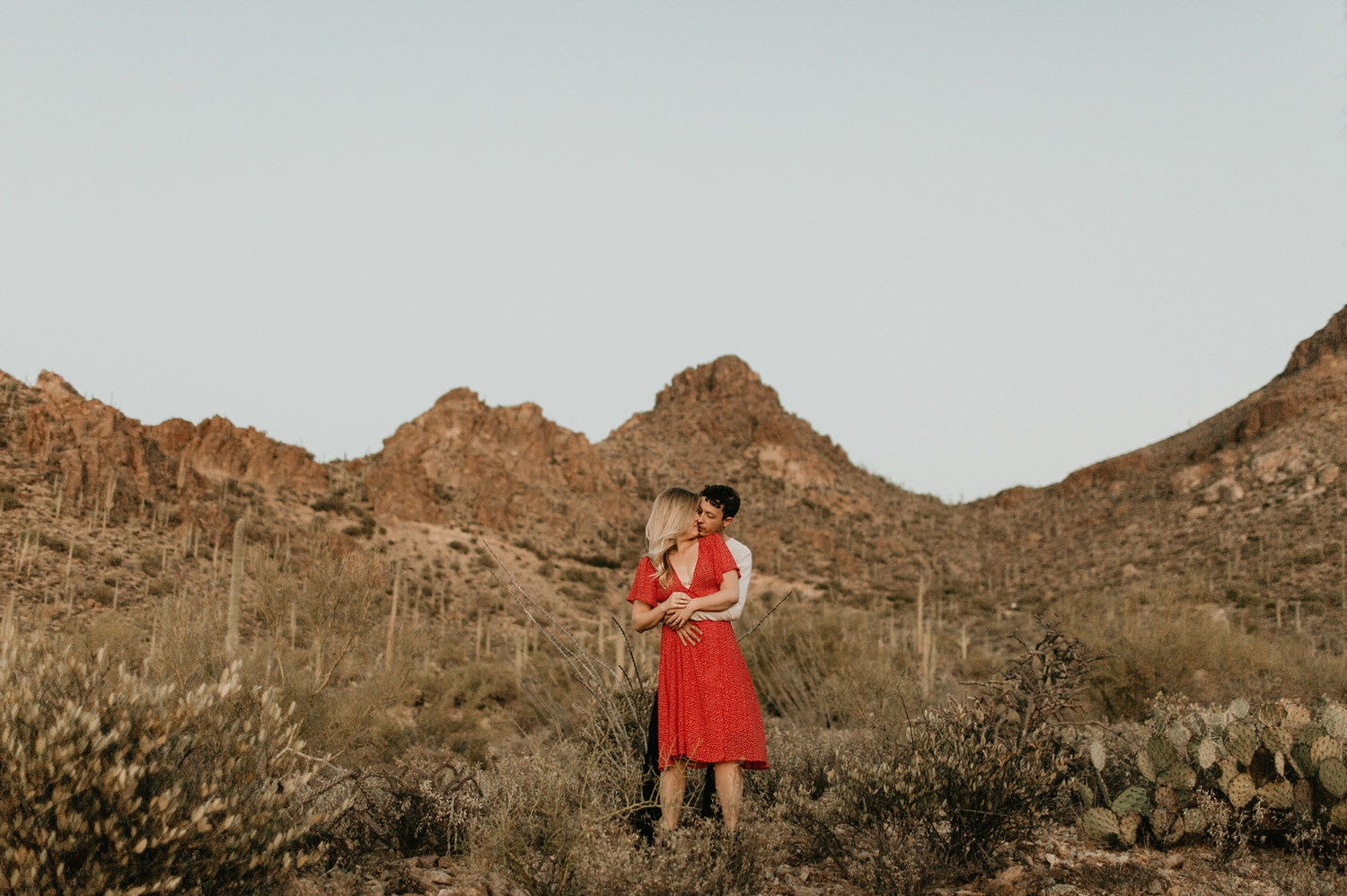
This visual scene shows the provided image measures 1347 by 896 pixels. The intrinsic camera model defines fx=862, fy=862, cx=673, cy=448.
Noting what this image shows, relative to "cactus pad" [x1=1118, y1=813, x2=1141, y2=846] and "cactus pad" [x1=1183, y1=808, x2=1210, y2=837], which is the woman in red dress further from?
"cactus pad" [x1=1183, y1=808, x2=1210, y2=837]

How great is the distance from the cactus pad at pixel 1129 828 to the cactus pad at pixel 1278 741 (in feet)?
2.53

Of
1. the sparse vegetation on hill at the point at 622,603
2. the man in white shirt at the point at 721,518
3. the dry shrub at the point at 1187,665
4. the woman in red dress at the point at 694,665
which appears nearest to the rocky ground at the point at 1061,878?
the sparse vegetation on hill at the point at 622,603

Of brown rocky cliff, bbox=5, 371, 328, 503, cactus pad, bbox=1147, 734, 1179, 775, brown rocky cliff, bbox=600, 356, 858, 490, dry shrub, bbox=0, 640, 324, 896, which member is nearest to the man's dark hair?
dry shrub, bbox=0, 640, 324, 896

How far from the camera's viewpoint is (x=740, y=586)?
153 inches

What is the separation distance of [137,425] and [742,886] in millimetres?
31623

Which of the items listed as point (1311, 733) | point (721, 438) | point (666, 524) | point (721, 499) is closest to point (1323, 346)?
point (721, 438)

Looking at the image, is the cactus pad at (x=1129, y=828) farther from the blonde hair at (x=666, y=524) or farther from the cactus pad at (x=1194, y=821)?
the blonde hair at (x=666, y=524)

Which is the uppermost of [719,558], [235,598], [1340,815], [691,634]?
[235,598]

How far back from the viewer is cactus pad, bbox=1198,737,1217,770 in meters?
4.38

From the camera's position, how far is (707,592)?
3863mm

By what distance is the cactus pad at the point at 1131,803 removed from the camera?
14.0 ft

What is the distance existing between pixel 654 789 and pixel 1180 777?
265 cm

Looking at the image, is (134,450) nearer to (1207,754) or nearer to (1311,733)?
(1207,754)

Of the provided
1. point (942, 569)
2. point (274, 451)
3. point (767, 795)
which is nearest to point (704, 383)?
point (942, 569)
